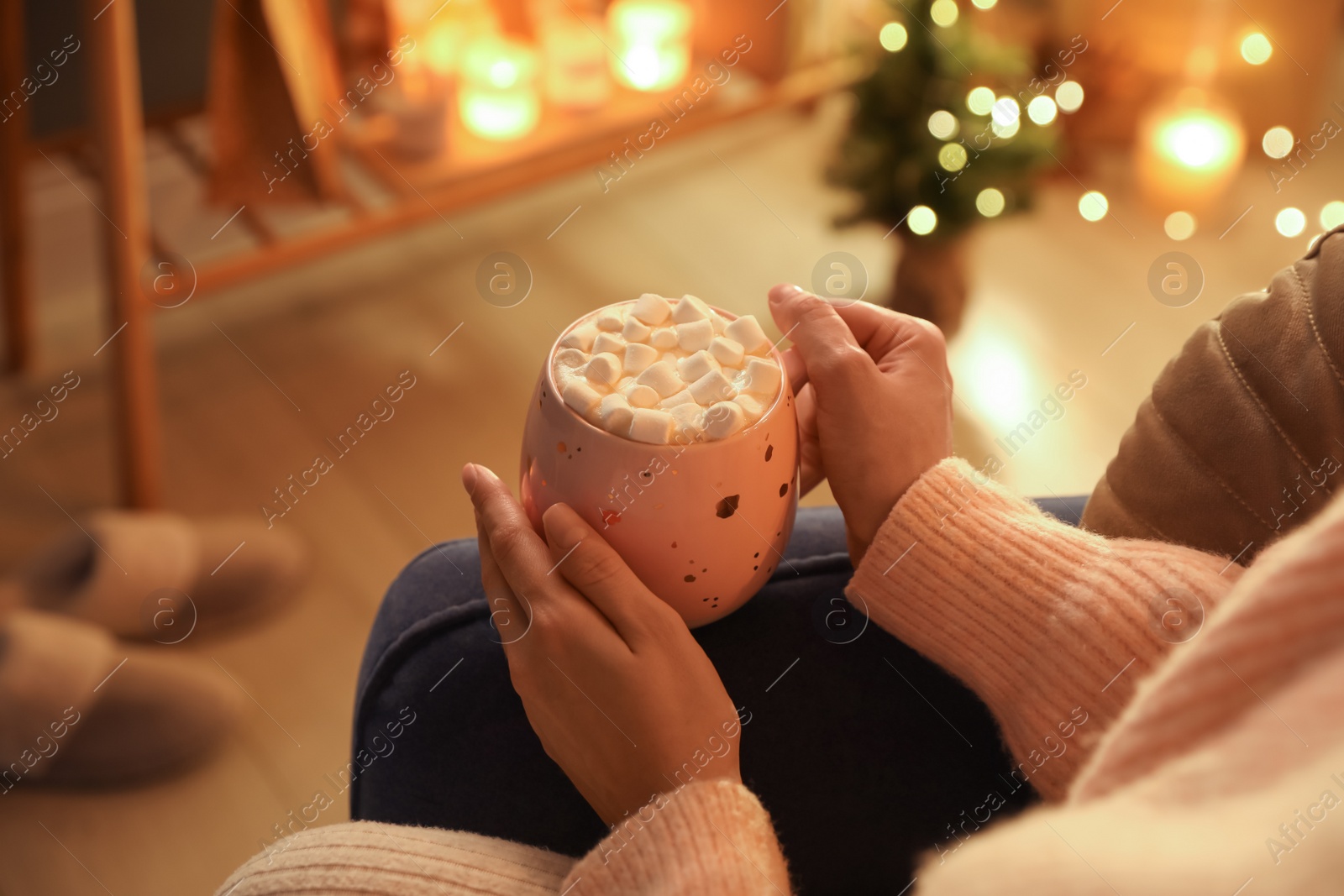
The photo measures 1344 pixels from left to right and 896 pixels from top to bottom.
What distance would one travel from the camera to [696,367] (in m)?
0.67

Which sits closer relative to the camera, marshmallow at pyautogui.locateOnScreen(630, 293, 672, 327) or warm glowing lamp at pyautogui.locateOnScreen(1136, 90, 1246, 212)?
marshmallow at pyautogui.locateOnScreen(630, 293, 672, 327)

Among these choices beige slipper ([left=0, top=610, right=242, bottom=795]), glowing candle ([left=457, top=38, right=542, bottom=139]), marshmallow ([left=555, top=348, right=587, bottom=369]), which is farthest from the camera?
glowing candle ([left=457, top=38, right=542, bottom=139])

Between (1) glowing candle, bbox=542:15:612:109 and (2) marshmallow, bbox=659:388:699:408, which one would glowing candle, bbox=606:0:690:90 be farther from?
(2) marshmallow, bbox=659:388:699:408

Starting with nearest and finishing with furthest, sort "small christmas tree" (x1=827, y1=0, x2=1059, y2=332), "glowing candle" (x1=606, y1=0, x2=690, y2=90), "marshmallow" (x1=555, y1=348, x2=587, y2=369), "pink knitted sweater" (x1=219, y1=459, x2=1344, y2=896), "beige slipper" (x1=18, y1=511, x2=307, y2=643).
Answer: "pink knitted sweater" (x1=219, y1=459, x2=1344, y2=896), "marshmallow" (x1=555, y1=348, x2=587, y2=369), "beige slipper" (x1=18, y1=511, x2=307, y2=643), "small christmas tree" (x1=827, y1=0, x2=1059, y2=332), "glowing candle" (x1=606, y1=0, x2=690, y2=90)

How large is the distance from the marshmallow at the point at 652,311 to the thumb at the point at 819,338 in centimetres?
8

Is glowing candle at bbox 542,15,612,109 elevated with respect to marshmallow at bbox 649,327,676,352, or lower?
elevated

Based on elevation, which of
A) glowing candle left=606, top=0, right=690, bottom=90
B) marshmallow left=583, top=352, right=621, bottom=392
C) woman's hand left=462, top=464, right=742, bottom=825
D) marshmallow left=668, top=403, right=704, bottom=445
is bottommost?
woman's hand left=462, top=464, right=742, bottom=825

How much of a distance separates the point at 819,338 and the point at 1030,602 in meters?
0.22

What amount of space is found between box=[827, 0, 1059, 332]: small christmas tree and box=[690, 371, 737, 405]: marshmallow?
110cm

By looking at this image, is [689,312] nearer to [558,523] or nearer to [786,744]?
[558,523]

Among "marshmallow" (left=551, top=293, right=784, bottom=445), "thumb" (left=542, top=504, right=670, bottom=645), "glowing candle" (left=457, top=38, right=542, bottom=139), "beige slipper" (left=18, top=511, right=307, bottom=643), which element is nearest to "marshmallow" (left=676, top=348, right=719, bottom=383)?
"marshmallow" (left=551, top=293, right=784, bottom=445)

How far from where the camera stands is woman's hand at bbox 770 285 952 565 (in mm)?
731

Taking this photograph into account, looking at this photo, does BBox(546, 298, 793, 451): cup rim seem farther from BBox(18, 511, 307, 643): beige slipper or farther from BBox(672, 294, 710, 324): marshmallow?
BBox(18, 511, 307, 643): beige slipper

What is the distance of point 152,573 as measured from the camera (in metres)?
1.37
